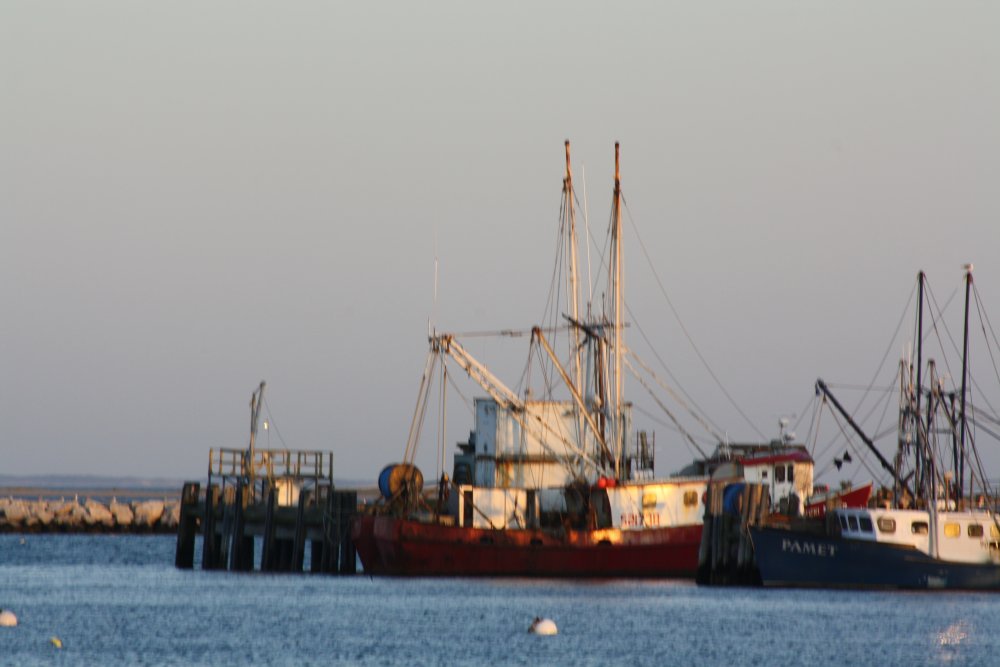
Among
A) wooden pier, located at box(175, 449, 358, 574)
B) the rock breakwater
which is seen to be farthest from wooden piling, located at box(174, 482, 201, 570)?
the rock breakwater

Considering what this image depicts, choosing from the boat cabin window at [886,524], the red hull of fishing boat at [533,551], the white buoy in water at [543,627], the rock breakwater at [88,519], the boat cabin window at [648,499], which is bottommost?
the white buoy in water at [543,627]

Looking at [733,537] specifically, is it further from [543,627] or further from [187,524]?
[187,524]

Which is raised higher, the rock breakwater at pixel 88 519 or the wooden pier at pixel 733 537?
the rock breakwater at pixel 88 519

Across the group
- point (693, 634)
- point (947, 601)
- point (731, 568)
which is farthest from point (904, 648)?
point (731, 568)

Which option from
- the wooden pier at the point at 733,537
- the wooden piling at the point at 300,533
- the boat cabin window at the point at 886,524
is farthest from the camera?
the wooden piling at the point at 300,533

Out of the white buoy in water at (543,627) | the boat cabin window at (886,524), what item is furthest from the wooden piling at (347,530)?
the boat cabin window at (886,524)

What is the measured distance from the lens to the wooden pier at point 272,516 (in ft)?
247

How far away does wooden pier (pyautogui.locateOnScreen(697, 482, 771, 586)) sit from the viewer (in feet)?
211

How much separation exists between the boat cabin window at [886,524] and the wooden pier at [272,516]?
73.6 feet

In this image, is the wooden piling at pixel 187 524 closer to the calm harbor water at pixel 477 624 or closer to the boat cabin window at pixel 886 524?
the calm harbor water at pixel 477 624

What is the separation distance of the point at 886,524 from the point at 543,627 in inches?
577

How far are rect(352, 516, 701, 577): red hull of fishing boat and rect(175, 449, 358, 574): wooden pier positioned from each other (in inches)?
189

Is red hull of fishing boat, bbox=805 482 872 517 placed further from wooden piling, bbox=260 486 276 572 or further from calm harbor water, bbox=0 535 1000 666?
wooden piling, bbox=260 486 276 572

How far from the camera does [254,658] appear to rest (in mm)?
47625
